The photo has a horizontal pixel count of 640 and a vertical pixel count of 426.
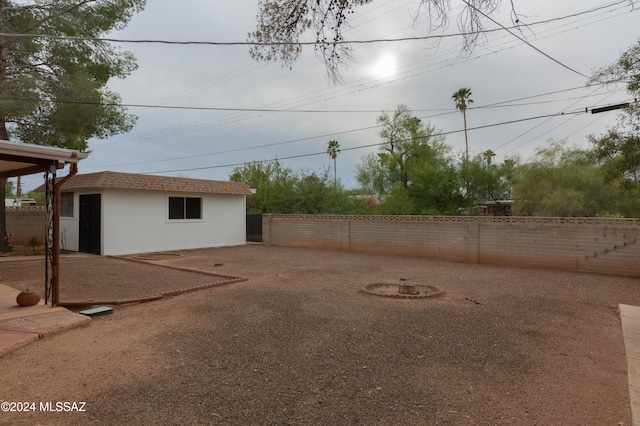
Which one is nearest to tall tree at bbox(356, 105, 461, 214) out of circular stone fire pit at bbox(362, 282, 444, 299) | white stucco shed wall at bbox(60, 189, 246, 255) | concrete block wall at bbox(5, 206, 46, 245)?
white stucco shed wall at bbox(60, 189, 246, 255)

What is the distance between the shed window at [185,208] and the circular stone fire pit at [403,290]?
10.8m

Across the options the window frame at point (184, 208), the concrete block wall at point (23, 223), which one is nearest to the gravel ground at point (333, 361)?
the window frame at point (184, 208)

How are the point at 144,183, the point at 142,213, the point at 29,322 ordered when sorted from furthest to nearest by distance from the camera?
the point at 142,213 → the point at 144,183 → the point at 29,322

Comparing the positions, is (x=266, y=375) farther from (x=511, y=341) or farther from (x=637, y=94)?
(x=637, y=94)

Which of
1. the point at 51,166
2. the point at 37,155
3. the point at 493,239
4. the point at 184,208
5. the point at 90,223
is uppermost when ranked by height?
the point at 37,155

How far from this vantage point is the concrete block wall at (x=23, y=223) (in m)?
16.5

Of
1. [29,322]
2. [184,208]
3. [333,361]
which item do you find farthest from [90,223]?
[333,361]

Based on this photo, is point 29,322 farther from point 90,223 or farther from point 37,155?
point 90,223

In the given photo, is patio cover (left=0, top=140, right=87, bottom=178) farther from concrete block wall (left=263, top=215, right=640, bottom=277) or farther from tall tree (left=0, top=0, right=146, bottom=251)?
concrete block wall (left=263, top=215, right=640, bottom=277)

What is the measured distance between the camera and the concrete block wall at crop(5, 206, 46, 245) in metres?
16.5

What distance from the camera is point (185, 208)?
17.0 meters

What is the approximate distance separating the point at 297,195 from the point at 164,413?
60.4 feet

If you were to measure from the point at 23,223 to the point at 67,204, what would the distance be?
2443 millimetres

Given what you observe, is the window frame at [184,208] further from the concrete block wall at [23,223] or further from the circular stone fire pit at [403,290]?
the circular stone fire pit at [403,290]
